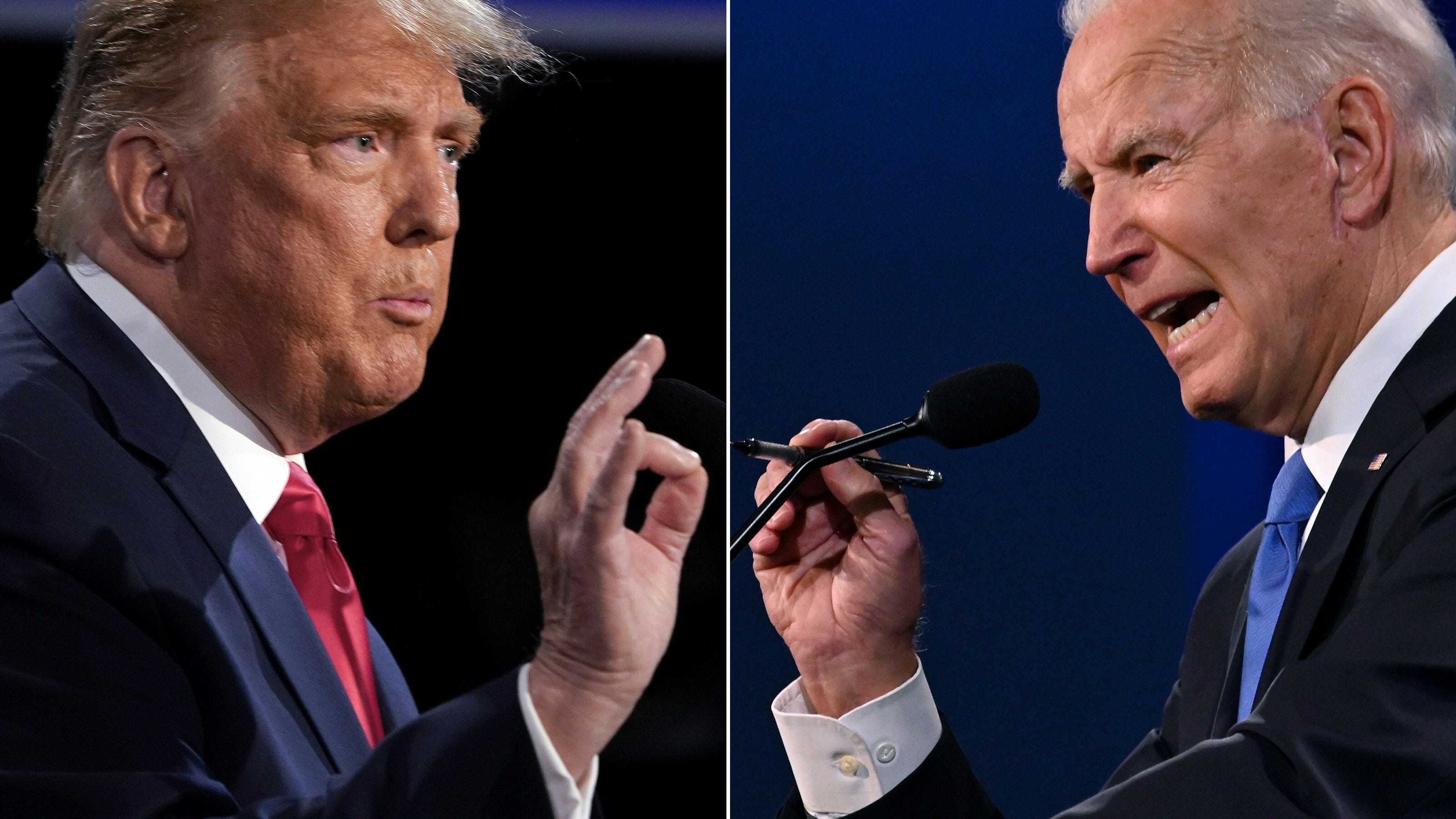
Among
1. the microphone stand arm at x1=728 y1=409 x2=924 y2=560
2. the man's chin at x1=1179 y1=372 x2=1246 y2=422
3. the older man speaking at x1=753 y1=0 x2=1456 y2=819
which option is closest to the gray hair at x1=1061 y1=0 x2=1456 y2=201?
the older man speaking at x1=753 y1=0 x2=1456 y2=819

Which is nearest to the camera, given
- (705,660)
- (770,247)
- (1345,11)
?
(705,660)

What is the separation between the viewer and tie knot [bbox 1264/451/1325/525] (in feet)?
5.50

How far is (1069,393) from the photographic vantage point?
7.96 ft

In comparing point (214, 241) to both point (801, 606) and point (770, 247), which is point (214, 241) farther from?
point (770, 247)

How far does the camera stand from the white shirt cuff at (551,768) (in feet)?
2.90

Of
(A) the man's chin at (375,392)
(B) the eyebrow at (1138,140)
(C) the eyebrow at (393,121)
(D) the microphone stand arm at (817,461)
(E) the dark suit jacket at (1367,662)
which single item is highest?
(B) the eyebrow at (1138,140)

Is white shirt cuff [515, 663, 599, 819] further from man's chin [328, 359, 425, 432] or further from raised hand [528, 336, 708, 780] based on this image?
man's chin [328, 359, 425, 432]

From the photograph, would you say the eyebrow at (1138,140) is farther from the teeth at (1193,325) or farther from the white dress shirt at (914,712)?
the white dress shirt at (914,712)

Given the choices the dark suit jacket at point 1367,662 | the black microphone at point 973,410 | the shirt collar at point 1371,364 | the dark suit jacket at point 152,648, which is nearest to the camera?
the dark suit jacket at point 152,648

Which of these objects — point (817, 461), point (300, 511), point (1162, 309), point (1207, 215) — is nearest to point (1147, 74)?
point (1207, 215)

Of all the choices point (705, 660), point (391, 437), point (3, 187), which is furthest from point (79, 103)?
point (705, 660)

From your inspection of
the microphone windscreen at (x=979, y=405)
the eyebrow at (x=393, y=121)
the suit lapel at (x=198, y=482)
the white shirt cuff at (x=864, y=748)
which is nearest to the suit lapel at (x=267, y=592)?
the suit lapel at (x=198, y=482)

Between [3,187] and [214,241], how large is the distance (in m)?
0.14

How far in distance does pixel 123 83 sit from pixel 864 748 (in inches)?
47.0
